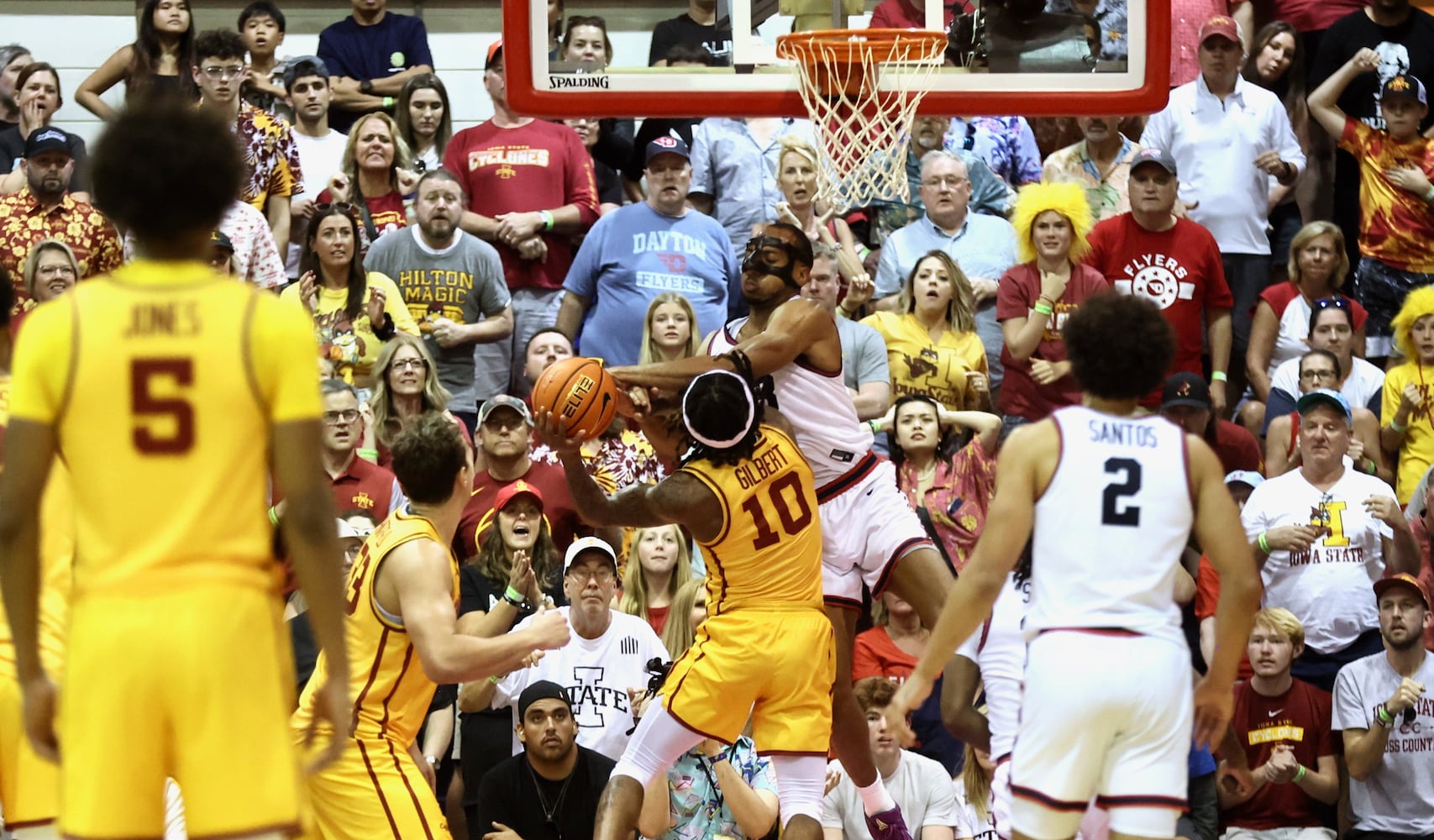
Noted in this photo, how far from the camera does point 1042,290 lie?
10.4m

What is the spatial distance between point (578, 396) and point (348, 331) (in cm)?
385

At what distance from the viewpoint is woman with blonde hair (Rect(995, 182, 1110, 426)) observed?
1027cm

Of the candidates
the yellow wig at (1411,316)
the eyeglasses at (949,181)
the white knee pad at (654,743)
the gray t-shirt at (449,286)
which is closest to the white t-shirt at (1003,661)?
the white knee pad at (654,743)

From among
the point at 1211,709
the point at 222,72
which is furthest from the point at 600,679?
the point at 222,72

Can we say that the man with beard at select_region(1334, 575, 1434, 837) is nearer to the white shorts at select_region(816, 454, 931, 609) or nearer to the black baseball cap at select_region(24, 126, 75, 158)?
the white shorts at select_region(816, 454, 931, 609)

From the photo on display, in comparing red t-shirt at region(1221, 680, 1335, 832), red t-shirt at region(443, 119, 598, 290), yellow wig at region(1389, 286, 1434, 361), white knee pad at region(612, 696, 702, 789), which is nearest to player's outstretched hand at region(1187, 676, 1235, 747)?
white knee pad at region(612, 696, 702, 789)

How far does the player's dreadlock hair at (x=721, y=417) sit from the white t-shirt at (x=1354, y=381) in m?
5.12

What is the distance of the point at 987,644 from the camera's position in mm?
6160

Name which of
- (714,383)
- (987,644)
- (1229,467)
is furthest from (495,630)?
(1229,467)

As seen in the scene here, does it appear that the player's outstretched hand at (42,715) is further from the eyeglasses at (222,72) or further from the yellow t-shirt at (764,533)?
the eyeglasses at (222,72)

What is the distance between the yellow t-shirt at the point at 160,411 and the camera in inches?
153

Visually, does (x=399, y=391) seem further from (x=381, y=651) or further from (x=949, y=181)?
(x=381, y=651)

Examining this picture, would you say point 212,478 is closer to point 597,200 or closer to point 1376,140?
point 597,200

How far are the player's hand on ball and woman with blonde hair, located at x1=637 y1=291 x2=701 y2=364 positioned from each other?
5.01m
